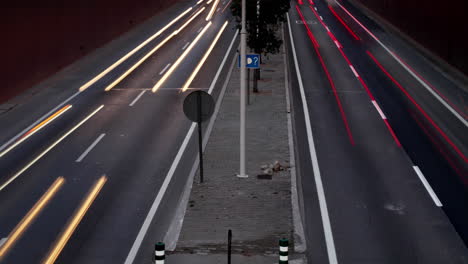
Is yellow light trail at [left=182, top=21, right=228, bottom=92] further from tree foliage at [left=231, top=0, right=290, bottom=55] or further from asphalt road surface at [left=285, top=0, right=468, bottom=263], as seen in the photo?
asphalt road surface at [left=285, top=0, right=468, bottom=263]

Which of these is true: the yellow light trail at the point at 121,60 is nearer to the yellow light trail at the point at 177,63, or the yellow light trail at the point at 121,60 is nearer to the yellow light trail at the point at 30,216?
the yellow light trail at the point at 177,63

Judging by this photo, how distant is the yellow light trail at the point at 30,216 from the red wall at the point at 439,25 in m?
22.7

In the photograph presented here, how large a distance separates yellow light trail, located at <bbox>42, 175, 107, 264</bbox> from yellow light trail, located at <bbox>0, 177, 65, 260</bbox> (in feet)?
3.17

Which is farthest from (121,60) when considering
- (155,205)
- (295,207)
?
(295,207)

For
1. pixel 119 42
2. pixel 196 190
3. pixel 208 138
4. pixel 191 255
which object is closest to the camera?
pixel 191 255

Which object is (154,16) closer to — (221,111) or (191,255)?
(221,111)

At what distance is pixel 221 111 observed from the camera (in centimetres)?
2947

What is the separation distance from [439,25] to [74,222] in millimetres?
29015

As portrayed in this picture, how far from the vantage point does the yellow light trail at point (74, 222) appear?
15.1 meters

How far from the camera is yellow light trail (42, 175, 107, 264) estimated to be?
15.1 metres

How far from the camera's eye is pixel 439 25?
132ft

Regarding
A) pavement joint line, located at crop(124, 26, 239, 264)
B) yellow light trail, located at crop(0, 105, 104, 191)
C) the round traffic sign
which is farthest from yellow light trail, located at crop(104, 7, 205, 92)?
the round traffic sign

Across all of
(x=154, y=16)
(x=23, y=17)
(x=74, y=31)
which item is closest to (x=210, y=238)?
(x=23, y=17)

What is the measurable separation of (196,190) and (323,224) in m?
3.97
